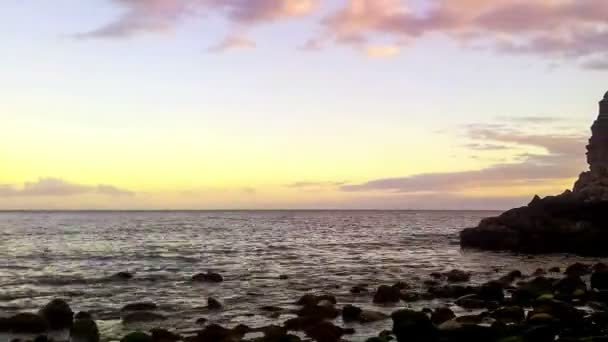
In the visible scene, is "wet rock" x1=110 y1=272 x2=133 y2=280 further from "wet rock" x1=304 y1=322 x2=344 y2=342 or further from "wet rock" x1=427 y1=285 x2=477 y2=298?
"wet rock" x1=304 y1=322 x2=344 y2=342

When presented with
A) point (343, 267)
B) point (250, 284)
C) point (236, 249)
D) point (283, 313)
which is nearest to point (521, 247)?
point (343, 267)

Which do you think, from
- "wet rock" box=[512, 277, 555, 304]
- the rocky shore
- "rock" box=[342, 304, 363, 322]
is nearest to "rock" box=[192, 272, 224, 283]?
the rocky shore

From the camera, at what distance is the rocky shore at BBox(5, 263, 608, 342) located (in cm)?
1738

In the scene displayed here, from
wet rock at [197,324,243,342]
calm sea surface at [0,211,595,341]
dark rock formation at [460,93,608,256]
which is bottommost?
calm sea surface at [0,211,595,341]

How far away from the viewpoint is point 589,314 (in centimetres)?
2155

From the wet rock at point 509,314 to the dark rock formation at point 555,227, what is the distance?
36.2 m

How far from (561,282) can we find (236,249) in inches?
1430

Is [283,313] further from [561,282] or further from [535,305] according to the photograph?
[561,282]

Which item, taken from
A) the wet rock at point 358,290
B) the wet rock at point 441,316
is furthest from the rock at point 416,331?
the wet rock at point 358,290

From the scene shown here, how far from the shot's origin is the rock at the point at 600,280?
29891 mm

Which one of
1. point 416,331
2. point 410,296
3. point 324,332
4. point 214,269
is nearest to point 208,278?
point 214,269

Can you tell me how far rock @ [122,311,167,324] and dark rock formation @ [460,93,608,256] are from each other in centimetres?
4288

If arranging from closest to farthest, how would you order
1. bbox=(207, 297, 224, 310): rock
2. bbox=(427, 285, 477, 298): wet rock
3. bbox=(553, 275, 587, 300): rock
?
bbox=(207, 297, 224, 310): rock, bbox=(553, 275, 587, 300): rock, bbox=(427, 285, 477, 298): wet rock

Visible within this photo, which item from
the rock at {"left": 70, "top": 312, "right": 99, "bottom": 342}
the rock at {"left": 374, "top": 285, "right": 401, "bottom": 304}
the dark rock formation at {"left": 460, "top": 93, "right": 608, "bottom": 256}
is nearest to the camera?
the rock at {"left": 70, "top": 312, "right": 99, "bottom": 342}
